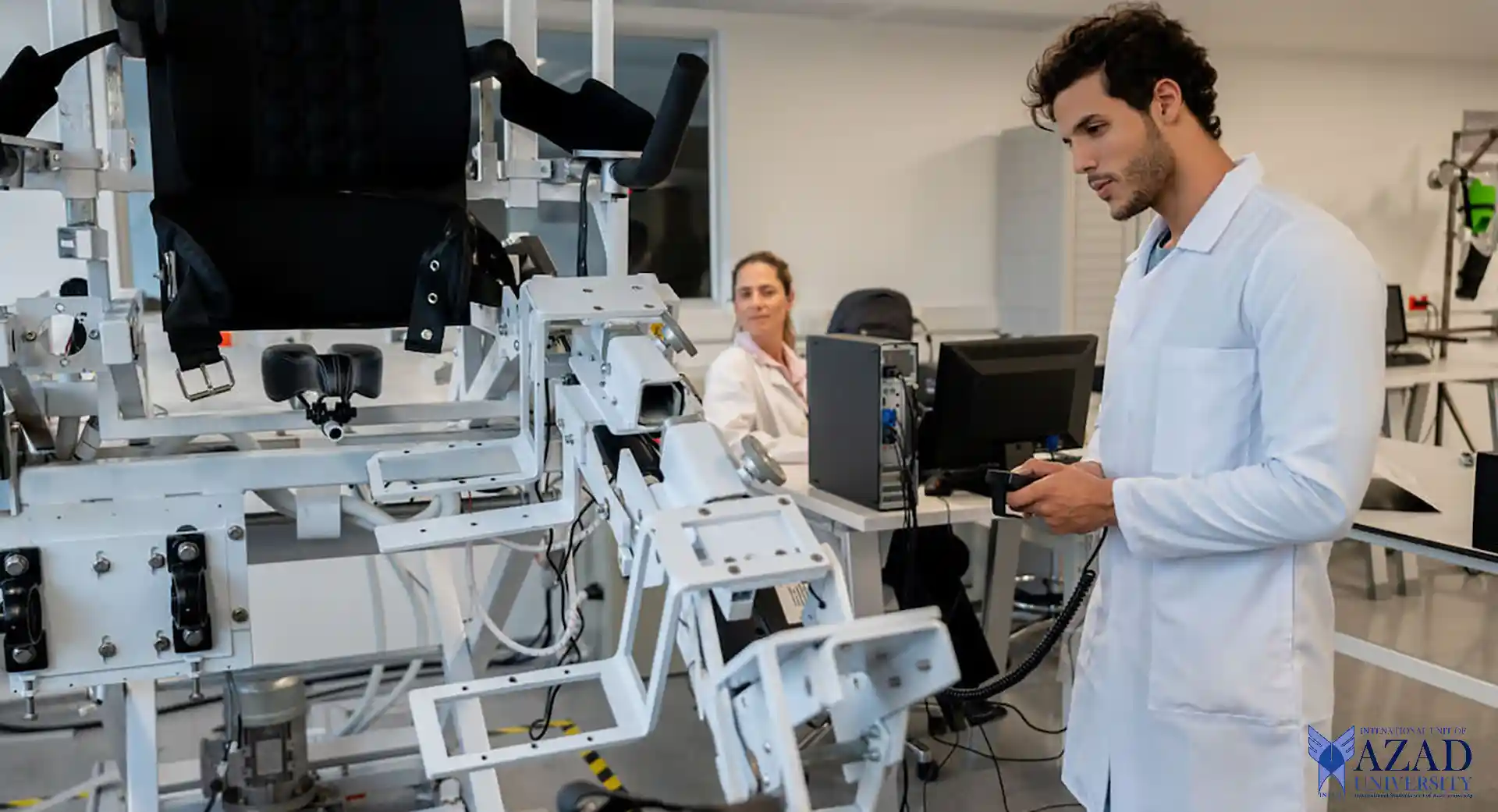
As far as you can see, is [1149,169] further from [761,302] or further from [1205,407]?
[761,302]

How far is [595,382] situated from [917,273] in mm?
3722

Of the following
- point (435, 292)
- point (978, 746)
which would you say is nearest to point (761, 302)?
point (978, 746)

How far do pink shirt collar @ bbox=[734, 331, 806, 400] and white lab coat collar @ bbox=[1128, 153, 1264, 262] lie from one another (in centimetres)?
227

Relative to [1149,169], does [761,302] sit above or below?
below

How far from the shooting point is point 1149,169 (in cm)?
146

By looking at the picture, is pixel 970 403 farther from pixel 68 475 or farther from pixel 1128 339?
pixel 68 475

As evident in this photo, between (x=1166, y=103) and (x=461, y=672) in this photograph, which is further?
(x=461, y=672)

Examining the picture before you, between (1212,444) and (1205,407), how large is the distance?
0.04 m

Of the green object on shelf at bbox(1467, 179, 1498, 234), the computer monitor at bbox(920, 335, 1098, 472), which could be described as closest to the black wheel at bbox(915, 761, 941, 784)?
the computer monitor at bbox(920, 335, 1098, 472)

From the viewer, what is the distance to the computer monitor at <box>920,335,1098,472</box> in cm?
275

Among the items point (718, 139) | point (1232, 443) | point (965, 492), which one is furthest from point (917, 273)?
point (1232, 443)

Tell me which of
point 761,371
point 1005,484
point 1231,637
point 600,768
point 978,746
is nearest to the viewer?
point 1231,637

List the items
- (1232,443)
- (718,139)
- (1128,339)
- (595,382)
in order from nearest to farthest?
1. (1232,443)
2. (1128,339)
3. (595,382)
4. (718,139)

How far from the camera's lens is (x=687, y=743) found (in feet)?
10.8
